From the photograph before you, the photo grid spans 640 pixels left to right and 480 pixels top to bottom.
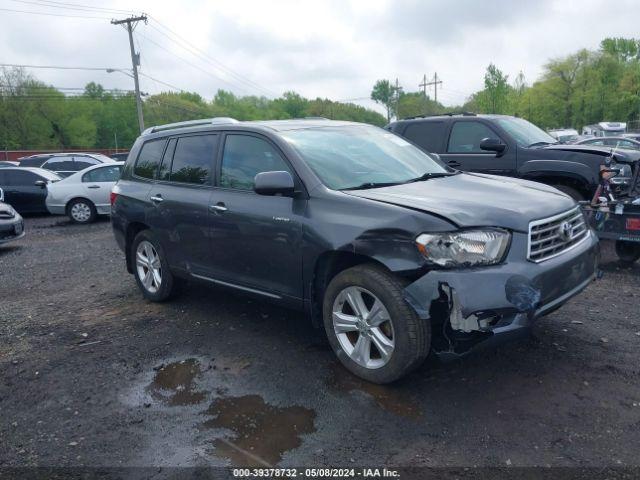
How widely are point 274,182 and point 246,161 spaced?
849 mm

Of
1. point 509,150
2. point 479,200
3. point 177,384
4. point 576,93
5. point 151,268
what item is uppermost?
point 576,93

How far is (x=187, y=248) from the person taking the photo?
203 inches

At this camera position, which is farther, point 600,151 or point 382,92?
point 382,92

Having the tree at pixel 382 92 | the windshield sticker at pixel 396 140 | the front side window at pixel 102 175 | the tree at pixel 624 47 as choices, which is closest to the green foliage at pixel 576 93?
the tree at pixel 624 47

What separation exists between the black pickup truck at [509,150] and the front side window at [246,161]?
13.9 feet

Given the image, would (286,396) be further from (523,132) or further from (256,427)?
(523,132)

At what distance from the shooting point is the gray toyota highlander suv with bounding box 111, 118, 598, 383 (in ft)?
10.9

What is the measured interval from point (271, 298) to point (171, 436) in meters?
1.40

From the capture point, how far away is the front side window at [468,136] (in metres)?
8.44

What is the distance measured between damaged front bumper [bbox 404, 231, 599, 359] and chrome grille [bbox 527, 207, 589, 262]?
0.27 feet

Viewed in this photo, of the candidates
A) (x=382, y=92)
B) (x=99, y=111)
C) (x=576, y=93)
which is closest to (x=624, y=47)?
(x=576, y=93)

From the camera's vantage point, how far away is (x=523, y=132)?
335 inches

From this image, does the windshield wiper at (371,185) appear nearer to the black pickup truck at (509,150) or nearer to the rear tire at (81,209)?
the black pickup truck at (509,150)

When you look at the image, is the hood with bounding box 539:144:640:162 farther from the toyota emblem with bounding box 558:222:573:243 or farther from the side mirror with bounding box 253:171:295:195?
the side mirror with bounding box 253:171:295:195
